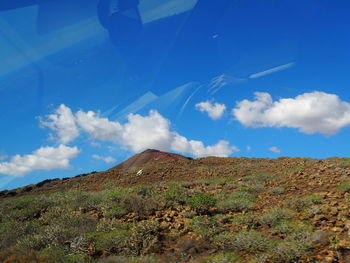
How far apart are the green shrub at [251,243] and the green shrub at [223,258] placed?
1.66 ft

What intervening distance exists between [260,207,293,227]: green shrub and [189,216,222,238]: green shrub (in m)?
1.45

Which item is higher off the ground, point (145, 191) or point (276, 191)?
point (145, 191)

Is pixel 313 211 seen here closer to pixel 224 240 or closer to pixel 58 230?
pixel 224 240

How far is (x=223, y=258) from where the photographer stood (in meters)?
6.50

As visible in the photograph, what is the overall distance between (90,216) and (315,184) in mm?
9553

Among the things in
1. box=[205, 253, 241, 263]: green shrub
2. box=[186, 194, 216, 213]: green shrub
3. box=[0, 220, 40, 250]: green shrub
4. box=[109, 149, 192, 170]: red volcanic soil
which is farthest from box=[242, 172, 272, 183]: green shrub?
box=[109, 149, 192, 170]: red volcanic soil

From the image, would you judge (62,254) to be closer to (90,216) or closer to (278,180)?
(90,216)

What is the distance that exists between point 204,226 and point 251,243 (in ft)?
5.96

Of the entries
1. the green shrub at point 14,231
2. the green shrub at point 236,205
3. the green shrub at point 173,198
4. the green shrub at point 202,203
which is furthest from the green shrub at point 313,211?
the green shrub at point 14,231

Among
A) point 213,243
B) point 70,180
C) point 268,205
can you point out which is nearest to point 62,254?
point 213,243

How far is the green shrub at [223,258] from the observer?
648cm

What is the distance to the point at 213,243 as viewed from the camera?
25.2 feet

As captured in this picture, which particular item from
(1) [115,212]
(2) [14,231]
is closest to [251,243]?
(1) [115,212]

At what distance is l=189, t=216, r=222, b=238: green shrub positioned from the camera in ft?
27.3
